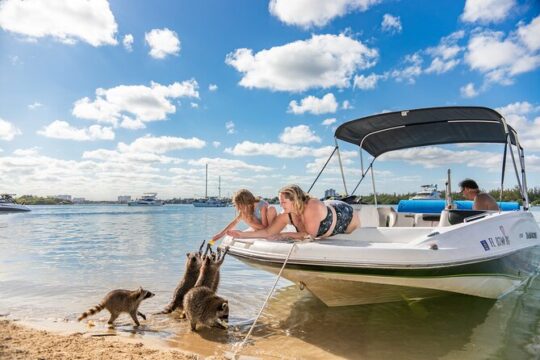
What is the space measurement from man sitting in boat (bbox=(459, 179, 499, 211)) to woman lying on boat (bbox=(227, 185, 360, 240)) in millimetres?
2226

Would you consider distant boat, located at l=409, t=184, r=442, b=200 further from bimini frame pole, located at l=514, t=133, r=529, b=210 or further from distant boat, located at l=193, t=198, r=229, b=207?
distant boat, located at l=193, t=198, r=229, b=207

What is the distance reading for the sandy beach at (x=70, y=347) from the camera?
10.5ft

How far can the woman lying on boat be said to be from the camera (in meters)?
4.44

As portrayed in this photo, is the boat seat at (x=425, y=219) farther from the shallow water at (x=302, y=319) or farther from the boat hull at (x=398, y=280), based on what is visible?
the boat hull at (x=398, y=280)

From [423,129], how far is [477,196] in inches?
61.6

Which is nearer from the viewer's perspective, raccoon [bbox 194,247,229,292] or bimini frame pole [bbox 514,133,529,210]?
raccoon [bbox 194,247,229,292]

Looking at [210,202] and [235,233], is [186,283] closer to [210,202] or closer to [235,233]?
[235,233]

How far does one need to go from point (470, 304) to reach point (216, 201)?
8904 cm

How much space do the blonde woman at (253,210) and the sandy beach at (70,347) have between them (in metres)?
1.81

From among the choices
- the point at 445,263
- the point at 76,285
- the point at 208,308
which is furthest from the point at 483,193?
the point at 76,285

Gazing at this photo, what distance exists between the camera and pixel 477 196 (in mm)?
6074

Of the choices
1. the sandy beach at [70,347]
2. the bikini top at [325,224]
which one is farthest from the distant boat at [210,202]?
the sandy beach at [70,347]

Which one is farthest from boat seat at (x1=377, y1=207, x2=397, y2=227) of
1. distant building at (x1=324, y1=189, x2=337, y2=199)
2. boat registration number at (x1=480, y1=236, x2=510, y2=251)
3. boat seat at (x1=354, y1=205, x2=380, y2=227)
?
boat registration number at (x1=480, y1=236, x2=510, y2=251)

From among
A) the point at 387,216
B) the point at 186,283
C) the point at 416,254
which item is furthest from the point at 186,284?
the point at 387,216
